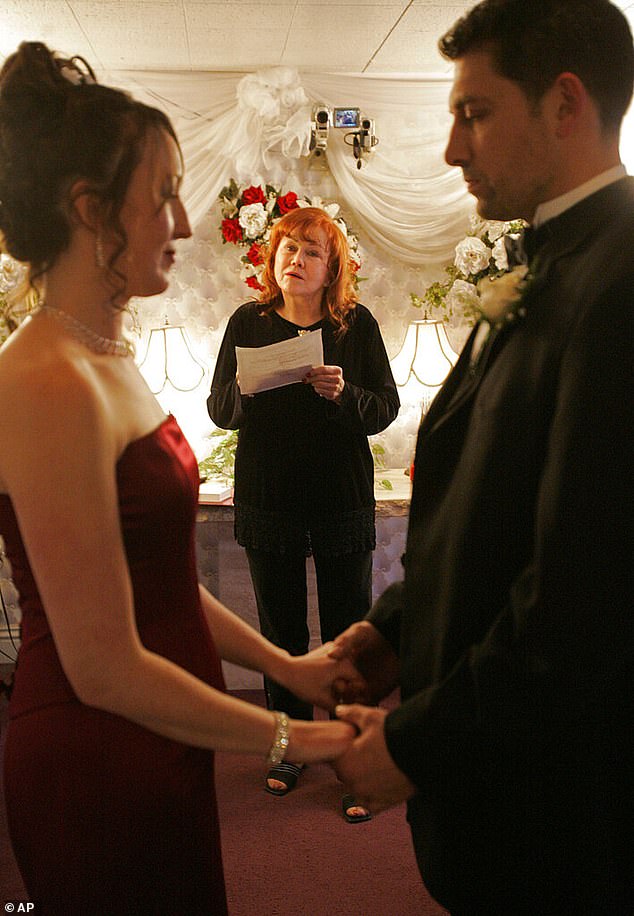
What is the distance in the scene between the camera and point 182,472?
1.32 metres

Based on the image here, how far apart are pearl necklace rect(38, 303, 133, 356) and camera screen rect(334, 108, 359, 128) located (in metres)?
3.19

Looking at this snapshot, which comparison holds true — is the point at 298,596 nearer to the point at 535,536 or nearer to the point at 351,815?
the point at 351,815

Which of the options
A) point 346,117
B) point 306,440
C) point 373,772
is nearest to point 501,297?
point 373,772

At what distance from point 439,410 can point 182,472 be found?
450 mm

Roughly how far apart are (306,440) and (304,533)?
0.34m

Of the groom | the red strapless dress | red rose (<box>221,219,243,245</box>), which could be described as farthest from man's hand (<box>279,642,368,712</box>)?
red rose (<box>221,219,243,245</box>)

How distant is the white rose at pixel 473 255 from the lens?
3949 mm

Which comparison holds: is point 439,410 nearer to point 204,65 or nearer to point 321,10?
point 321,10

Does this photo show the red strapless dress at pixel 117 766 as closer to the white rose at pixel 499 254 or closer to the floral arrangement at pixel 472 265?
the floral arrangement at pixel 472 265

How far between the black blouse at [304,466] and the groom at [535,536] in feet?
5.29

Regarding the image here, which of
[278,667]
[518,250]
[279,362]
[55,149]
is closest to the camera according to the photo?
[55,149]

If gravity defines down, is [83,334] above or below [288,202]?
below

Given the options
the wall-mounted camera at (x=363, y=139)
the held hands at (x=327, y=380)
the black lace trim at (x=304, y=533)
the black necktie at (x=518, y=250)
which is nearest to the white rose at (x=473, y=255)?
the wall-mounted camera at (x=363, y=139)

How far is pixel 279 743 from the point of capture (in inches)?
50.7
